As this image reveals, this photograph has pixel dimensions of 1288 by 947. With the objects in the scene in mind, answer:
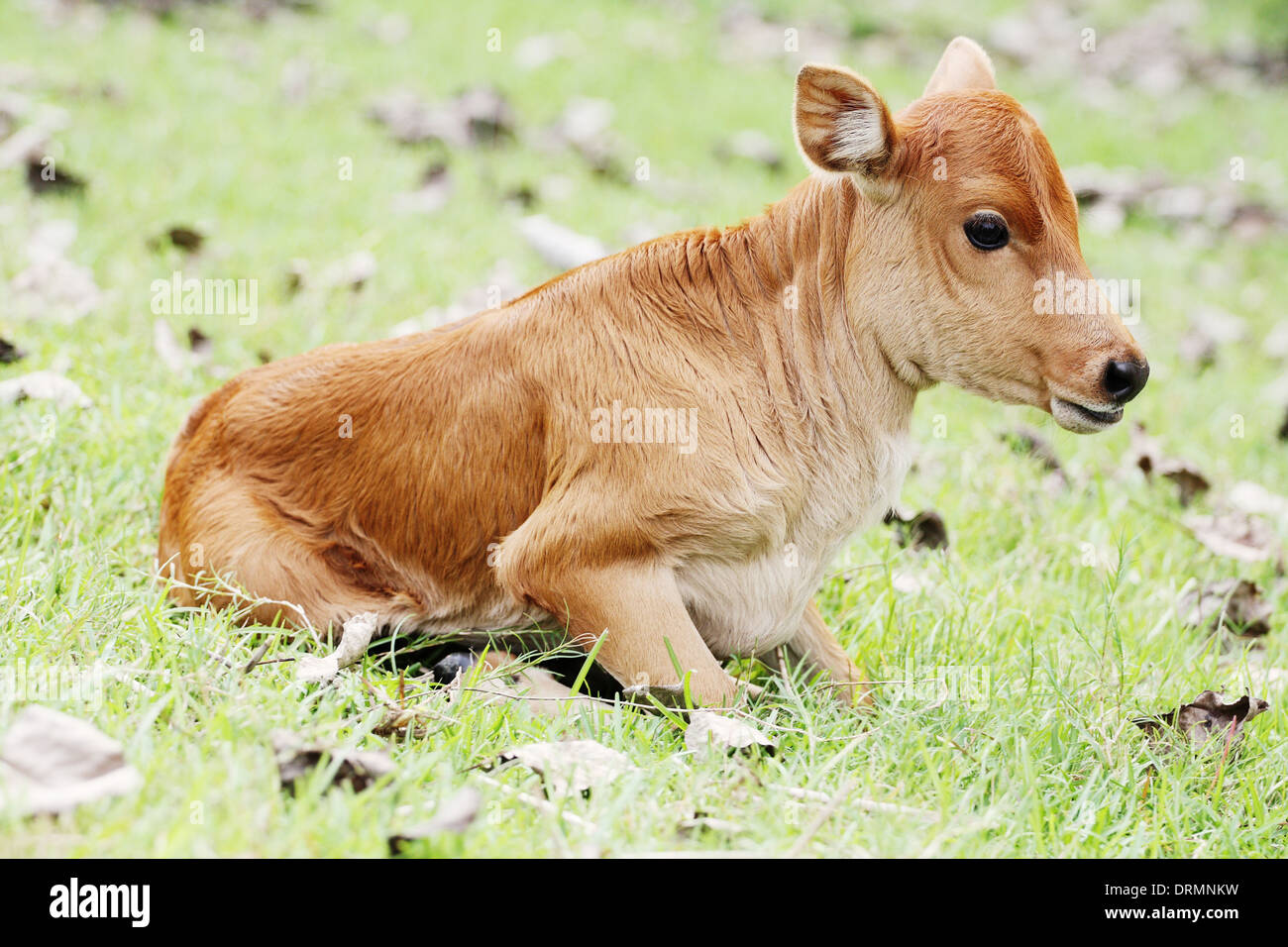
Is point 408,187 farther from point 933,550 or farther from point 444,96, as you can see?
point 933,550

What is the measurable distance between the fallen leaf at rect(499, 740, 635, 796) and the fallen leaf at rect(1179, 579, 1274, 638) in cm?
253

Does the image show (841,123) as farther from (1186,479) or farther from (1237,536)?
(1186,479)

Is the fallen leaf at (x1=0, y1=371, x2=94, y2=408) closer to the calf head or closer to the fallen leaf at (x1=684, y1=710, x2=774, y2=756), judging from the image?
the fallen leaf at (x1=684, y1=710, x2=774, y2=756)

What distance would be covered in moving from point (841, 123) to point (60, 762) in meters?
2.41

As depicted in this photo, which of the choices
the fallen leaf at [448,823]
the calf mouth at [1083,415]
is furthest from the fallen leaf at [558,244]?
the fallen leaf at [448,823]

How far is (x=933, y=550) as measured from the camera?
479cm

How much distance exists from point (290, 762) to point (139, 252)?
13.4ft

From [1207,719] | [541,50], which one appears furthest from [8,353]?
[541,50]

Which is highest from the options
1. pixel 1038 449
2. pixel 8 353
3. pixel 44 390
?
pixel 8 353

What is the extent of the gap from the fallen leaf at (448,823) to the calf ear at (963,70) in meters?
2.53

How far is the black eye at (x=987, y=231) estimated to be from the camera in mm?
3482

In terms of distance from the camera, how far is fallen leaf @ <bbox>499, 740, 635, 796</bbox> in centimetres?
305

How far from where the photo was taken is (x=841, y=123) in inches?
138
